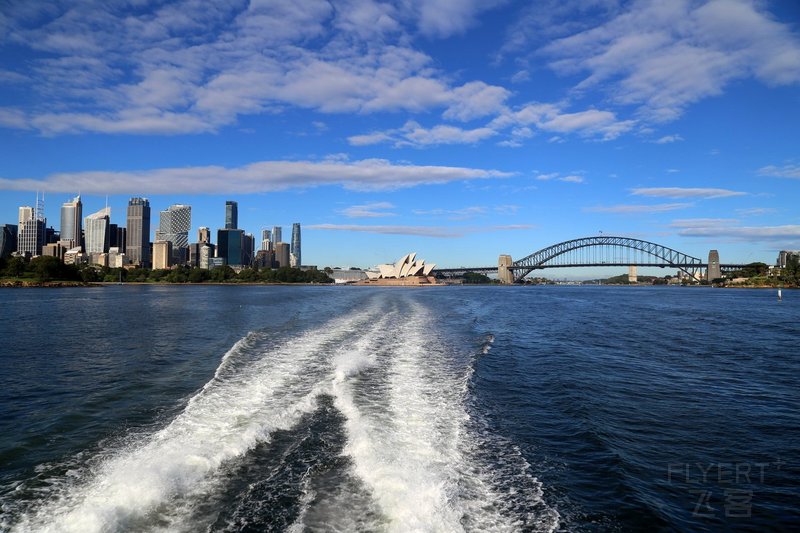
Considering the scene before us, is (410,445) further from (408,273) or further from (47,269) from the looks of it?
(408,273)

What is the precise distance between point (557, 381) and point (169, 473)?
31.3 feet

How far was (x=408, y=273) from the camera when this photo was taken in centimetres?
17825

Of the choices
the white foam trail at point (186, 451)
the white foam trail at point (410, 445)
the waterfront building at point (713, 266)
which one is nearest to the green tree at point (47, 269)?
the white foam trail at point (186, 451)

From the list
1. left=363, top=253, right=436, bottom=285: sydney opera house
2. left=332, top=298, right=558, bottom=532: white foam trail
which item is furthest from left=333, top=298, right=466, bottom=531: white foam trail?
left=363, top=253, right=436, bottom=285: sydney opera house

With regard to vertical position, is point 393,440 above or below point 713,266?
below

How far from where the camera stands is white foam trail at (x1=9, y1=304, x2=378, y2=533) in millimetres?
5207

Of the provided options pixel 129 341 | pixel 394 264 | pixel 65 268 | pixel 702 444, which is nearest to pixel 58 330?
pixel 129 341

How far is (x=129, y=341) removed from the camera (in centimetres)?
1930

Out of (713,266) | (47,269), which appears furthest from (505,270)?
(47,269)

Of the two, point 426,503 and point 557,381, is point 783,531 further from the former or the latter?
point 557,381

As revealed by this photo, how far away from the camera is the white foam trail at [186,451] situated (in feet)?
17.1

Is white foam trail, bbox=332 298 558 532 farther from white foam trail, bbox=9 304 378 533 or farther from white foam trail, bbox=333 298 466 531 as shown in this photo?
white foam trail, bbox=9 304 378 533

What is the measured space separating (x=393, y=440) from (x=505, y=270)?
583ft

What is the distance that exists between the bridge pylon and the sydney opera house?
2525cm
